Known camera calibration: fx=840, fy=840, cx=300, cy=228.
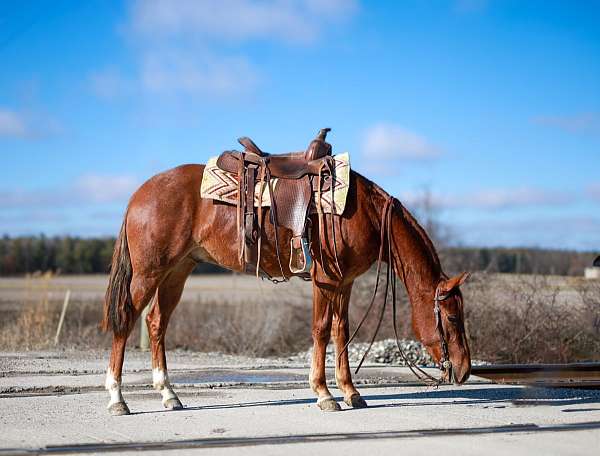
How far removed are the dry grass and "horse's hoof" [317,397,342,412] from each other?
7816mm

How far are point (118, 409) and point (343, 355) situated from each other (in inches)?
95.8

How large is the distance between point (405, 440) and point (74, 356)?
8.59 meters

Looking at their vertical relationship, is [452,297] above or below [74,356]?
above

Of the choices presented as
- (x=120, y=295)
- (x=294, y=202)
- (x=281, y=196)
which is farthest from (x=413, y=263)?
(x=120, y=295)

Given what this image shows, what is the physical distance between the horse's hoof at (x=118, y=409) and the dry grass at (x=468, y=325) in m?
7.91

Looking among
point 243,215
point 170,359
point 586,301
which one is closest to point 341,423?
point 243,215

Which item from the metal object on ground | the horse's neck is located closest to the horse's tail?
the horse's neck

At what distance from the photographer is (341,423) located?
7797mm

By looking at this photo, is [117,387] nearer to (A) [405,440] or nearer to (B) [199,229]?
(B) [199,229]

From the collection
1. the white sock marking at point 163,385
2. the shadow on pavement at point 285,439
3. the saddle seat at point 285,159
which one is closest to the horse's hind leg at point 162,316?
the white sock marking at point 163,385

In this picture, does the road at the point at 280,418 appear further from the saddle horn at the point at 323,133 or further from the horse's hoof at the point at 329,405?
the saddle horn at the point at 323,133

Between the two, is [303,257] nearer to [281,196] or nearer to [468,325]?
[281,196]

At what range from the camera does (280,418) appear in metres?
8.01

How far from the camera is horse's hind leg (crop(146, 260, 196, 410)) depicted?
8961 millimetres
